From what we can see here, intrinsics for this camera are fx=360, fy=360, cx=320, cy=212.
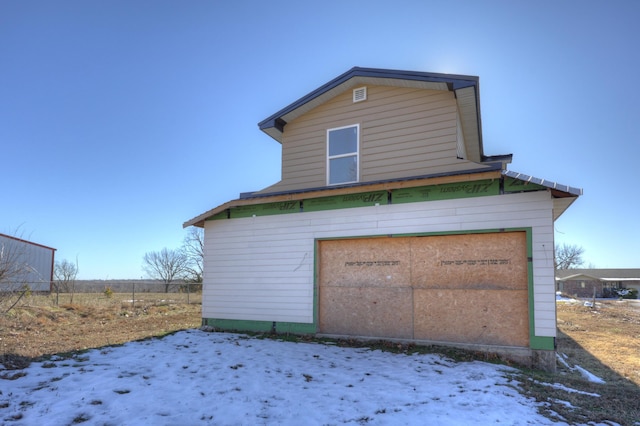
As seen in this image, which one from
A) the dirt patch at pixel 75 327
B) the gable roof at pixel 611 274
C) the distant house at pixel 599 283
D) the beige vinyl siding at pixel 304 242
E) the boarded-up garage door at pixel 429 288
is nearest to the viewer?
the beige vinyl siding at pixel 304 242

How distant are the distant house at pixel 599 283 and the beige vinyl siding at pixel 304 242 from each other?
47.7m

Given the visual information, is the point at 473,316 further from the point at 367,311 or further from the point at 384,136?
the point at 384,136

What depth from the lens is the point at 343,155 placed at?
9969mm

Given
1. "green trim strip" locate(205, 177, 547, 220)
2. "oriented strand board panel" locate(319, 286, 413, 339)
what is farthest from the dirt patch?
"oriented strand board panel" locate(319, 286, 413, 339)

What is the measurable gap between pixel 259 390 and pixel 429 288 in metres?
4.54

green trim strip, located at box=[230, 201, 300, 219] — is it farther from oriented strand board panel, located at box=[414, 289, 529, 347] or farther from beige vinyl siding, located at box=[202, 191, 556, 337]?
oriented strand board panel, located at box=[414, 289, 529, 347]

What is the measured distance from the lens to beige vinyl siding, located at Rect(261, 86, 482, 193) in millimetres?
8875

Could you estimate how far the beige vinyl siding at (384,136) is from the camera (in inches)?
349

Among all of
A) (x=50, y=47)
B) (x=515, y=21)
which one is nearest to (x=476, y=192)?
(x=515, y=21)

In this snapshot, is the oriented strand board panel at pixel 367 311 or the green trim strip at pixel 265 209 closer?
the oriented strand board panel at pixel 367 311

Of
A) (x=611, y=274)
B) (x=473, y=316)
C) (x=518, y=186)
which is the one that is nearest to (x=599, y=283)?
(x=611, y=274)

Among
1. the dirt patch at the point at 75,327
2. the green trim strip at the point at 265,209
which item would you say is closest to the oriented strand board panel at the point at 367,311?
the green trim strip at the point at 265,209

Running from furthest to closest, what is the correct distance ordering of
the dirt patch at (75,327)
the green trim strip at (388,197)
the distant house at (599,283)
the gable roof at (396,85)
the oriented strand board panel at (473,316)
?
the distant house at (599,283) < the gable roof at (396,85) < the dirt patch at (75,327) < the green trim strip at (388,197) < the oriented strand board panel at (473,316)

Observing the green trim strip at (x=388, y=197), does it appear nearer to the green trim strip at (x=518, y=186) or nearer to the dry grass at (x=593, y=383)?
the green trim strip at (x=518, y=186)
